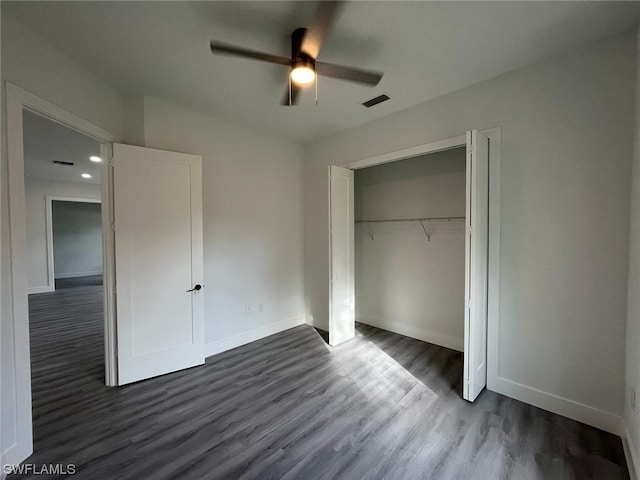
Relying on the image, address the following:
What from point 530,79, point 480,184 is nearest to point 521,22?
point 530,79

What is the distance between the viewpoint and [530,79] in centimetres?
219

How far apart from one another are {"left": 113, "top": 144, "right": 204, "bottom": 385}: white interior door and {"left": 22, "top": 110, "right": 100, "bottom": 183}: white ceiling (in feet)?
3.43

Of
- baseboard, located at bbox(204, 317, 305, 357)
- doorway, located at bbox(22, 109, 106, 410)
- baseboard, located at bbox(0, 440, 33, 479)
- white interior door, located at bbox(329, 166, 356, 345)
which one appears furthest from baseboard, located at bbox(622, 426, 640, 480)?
doorway, located at bbox(22, 109, 106, 410)

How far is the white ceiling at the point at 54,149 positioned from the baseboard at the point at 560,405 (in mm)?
5000

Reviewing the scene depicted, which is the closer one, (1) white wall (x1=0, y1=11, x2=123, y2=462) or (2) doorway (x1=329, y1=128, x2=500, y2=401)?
(1) white wall (x1=0, y1=11, x2=123, y2=462)

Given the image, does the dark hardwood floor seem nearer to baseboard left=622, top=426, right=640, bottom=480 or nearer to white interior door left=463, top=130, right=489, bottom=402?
baseboard left=622, top=426, right=640, bottom=480

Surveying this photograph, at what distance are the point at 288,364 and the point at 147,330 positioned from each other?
151 cm

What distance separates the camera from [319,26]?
56.9 inches

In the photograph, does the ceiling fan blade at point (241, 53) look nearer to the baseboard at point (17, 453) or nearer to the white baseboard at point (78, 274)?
the baseboard at point (17, 453)

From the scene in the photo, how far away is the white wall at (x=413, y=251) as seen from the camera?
3.29 metres

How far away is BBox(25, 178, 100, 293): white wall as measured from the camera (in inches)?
244

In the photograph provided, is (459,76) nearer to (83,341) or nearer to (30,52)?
(30,52)

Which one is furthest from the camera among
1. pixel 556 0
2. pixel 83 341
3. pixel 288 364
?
pixel 83 341

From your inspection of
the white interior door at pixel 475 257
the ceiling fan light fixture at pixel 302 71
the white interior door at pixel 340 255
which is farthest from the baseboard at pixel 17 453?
the white interior door at pixel 475 257
